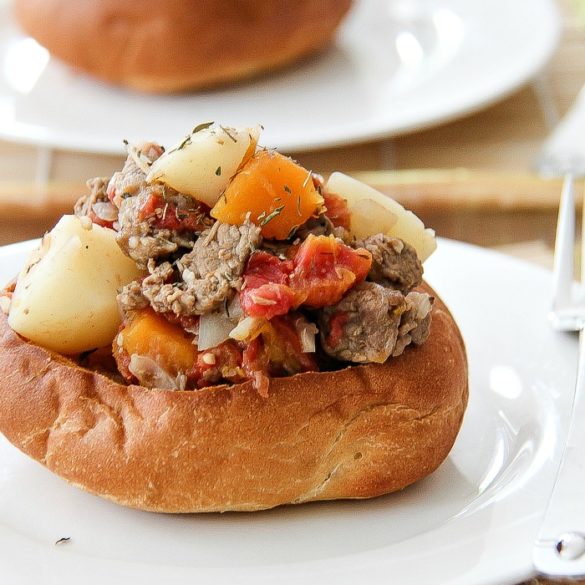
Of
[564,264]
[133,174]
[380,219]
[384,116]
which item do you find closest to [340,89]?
[384,116]

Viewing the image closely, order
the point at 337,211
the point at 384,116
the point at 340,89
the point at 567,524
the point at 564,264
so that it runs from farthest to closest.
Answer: the point at 340,89 < the point at 384,116 < the point at 564,264 < the point at 337,211 < the point at 567,524

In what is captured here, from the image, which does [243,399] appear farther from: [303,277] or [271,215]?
[271,215]

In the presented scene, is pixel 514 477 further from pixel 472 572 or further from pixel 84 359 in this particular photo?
pixel 84 359

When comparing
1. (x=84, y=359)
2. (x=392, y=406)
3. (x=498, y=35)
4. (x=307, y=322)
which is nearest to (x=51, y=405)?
(x=84, y=359)

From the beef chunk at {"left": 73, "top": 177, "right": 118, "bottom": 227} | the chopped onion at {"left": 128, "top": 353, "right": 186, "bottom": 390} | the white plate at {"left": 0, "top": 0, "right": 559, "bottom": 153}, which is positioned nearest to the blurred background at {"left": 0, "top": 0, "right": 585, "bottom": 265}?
the white plate at {"left": 0, "top": 0, "right": 559, "bottom": 153}

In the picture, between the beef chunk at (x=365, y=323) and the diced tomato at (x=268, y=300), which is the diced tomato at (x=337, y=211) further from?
the diced tomato at (x=268, y=300)

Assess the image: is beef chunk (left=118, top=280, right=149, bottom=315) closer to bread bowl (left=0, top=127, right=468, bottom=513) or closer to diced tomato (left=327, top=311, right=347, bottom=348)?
bread bowl (left=0, top=127, right=468, bottom=513)

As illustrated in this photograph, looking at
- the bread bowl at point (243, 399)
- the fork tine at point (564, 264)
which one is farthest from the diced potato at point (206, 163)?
the fork tine at point (564, 264)
